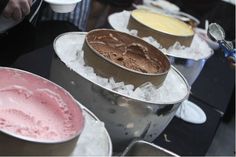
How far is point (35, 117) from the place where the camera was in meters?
0.49

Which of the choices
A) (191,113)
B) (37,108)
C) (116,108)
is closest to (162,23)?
(191,113)

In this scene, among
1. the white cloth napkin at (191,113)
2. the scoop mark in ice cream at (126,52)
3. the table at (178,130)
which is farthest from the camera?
the white cloth napkin at (191,113)

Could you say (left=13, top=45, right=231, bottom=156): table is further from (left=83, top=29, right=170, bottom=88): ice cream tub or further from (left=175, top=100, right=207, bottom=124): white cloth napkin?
(left=83, top=29, right=170, bottom=88): ice cream tub

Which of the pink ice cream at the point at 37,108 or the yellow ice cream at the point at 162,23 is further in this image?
the yellow ice cream at the point at 162,23

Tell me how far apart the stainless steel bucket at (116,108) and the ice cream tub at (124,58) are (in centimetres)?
5

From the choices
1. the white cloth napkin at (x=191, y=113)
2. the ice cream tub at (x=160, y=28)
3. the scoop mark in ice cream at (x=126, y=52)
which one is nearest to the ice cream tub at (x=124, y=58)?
the scoop mark in ice cream at (x=126, y=52)

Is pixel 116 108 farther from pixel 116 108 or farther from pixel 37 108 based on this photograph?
pixel 37 108

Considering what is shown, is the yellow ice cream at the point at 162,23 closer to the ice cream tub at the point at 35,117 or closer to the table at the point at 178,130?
the table at the point at 178,130

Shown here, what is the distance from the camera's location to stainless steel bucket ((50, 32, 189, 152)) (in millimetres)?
593

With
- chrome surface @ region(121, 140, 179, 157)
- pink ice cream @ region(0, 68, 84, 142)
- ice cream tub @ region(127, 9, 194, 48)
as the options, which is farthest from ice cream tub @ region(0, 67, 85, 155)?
ice cream tub @ region(127, 9, 194, 48)

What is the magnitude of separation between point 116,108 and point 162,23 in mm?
479

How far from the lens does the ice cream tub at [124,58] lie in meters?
0.63

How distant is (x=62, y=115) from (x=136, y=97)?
0.51ft

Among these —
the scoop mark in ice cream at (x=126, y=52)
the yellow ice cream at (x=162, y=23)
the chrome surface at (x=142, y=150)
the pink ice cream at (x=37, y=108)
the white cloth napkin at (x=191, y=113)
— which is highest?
the pink ice cream at (x=37, y=108)
